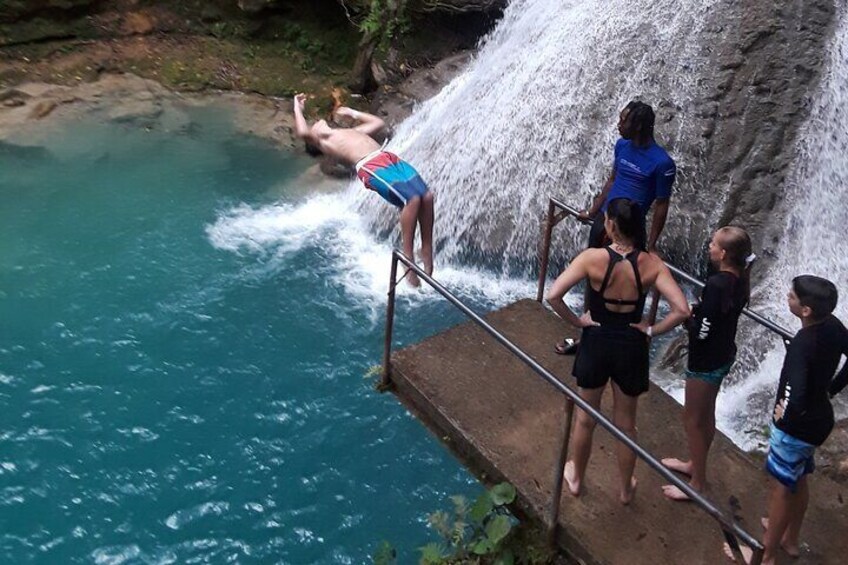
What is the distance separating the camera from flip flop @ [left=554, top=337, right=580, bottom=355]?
18.1ft

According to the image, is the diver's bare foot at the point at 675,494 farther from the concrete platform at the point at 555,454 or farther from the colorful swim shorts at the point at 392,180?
the colorful swim shorts at the point at 392,180

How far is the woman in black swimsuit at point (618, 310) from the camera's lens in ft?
12.9

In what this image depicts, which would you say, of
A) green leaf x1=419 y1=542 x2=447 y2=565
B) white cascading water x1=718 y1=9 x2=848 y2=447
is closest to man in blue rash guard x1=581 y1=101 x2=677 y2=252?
green leaf x1=419 y1=542 x2=447 y2=565

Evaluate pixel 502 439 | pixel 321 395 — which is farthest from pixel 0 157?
pixel 502 439

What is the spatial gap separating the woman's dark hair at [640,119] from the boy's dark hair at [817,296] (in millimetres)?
1788

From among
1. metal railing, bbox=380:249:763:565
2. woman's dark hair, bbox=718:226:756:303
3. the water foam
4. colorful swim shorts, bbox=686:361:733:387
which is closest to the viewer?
metal railing, bbox=380:249:763:565

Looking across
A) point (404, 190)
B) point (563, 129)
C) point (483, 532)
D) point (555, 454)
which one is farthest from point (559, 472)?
point (563, 129)

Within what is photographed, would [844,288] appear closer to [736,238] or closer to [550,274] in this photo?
[550,274]

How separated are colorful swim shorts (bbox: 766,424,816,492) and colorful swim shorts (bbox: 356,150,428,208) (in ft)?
12.6

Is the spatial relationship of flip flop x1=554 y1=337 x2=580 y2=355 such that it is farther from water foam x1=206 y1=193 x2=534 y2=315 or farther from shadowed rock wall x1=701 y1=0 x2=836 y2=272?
shadowed rock wall x1=701 y1=0 x2=836 y2=272

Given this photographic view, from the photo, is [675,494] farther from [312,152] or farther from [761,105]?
[312,152]

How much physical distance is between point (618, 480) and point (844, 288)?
4841 millimetres

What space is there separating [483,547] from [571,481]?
72 centimetres

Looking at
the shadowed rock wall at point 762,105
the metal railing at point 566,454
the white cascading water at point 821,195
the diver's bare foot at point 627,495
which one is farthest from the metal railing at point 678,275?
the shadowed rock wall at point 762,105
